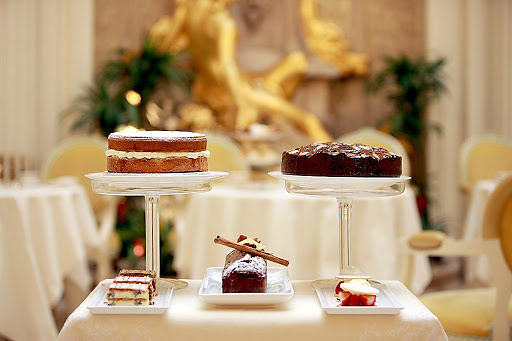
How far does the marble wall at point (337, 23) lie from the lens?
717cm

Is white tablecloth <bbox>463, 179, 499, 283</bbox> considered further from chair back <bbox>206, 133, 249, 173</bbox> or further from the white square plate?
the white square plate

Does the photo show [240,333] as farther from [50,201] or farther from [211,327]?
[50,201]

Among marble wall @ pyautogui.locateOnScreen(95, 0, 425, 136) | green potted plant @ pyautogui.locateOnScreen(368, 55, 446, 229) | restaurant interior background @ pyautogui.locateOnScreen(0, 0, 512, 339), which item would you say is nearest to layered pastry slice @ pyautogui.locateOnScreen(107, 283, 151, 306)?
restaurant interior background @ pyautogui.locateOnScreen(0, 0, 512, 339)

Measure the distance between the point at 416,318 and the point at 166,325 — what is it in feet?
1.52

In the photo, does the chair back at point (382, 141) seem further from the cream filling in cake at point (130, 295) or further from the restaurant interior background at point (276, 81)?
the cream filling in cake at point (130, 295)

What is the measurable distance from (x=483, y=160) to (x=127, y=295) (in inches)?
191

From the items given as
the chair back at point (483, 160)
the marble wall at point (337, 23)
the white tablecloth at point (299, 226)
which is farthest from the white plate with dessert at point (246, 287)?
the marble wall at point (337, 23)

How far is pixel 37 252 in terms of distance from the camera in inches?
156

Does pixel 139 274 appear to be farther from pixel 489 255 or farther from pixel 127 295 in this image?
pixel 489 255

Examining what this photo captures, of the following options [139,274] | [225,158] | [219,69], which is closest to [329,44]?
[219,69]

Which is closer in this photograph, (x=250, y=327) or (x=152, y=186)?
(x=250, y=327)

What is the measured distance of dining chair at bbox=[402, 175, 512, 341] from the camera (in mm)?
2330

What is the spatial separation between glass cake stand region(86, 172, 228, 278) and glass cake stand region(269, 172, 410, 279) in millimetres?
177

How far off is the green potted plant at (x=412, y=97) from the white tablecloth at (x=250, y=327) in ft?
17.0
